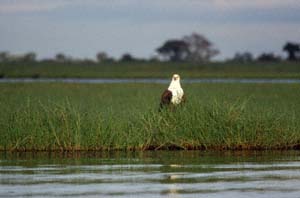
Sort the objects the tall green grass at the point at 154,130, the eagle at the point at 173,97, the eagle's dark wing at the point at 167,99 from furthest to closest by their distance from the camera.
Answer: the eagle's dark wing at the point at 167,99 < the eagle at the point at 173,97 < the tall green grass at the point at 154,130

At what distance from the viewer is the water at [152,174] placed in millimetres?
17359

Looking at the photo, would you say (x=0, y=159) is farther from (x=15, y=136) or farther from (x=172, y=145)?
(x=172, y=145)

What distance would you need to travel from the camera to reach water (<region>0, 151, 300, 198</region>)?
57.0 ft

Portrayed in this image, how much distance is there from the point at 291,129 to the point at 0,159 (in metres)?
5.06

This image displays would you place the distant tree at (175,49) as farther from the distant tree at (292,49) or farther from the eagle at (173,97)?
the eagle at (173,97)

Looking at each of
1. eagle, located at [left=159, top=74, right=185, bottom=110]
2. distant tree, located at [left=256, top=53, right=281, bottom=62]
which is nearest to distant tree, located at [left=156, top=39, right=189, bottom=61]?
distant tree, located at [left=256, top=53, right=281, bottom=62]

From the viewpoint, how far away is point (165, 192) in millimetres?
17328

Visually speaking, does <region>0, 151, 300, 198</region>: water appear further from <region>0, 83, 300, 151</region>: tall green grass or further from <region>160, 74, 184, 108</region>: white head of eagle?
<region>160, 74, 184, 108</region>: white head of eagle

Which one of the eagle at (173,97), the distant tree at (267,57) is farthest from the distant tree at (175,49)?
the eagle at (173,97)

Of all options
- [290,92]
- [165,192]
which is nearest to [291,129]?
[165,192]

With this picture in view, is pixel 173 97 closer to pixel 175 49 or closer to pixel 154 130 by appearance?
pixel 154 130

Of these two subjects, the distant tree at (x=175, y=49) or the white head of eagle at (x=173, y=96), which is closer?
the white head of eagle at (x=173, y=96)

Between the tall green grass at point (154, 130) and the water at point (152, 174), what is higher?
the tall green grass at point (154, 130)

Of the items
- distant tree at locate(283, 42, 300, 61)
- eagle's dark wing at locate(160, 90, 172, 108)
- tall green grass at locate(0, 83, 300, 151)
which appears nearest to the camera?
tall green grass at locate(0, 83, 300, 151)
